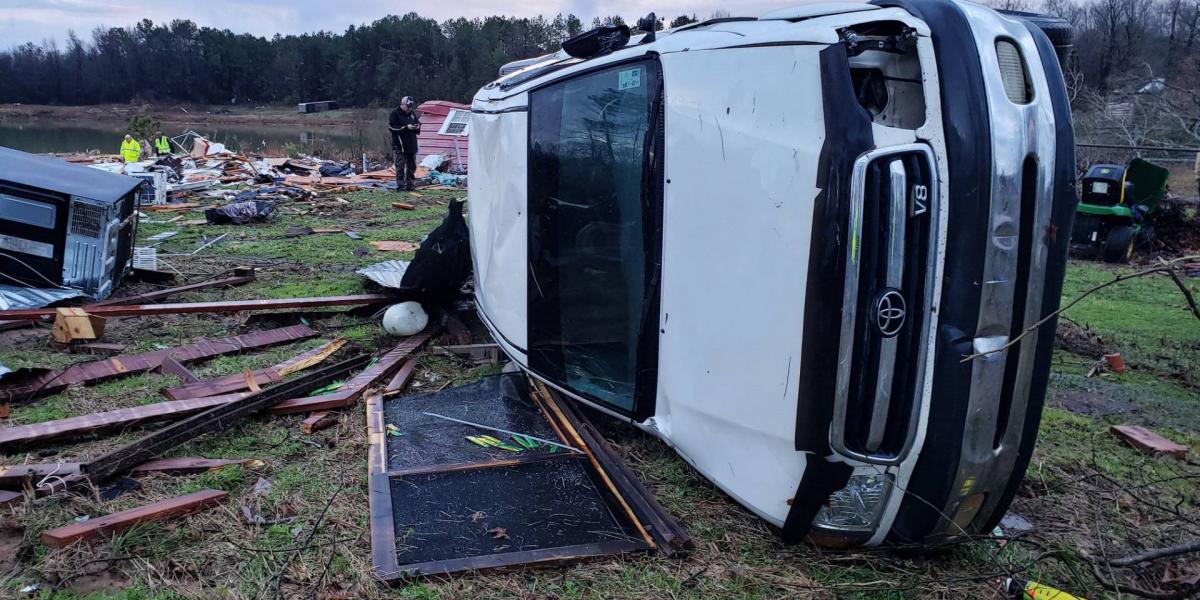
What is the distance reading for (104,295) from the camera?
673 centimetres

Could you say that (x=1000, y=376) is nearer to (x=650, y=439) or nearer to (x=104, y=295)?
(x=650, y=439)

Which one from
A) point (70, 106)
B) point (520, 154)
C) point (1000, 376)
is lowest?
point (1000, 376)

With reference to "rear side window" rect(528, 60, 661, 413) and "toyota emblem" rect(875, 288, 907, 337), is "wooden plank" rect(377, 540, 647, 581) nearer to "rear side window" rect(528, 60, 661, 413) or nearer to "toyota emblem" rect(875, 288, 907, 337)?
"rear side window" rect(528, 60, 661, 413)

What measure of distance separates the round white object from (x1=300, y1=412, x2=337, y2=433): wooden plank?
62.9 inches

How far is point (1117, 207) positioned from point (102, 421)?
13097 millimetres

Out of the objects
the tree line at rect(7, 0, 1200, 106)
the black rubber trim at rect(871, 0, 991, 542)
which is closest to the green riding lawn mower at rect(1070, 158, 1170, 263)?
the black rubber trim at rect(871, 0, 991, 542)

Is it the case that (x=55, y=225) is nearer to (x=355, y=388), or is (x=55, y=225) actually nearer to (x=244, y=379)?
(x=244, y=379)

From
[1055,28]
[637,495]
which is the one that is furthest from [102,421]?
[1055,28]

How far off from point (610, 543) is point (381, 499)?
3.37 ft

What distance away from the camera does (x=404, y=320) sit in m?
5.81

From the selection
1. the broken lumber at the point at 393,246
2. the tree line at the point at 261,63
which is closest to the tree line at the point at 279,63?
the tree line at the point at 261,63

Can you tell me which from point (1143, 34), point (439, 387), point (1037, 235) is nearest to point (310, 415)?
point (439, 387)

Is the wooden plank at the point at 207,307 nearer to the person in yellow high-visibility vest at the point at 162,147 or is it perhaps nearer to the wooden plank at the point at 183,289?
the wooden plank at the point at 183,289

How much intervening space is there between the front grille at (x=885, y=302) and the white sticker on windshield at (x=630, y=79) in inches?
50.7
